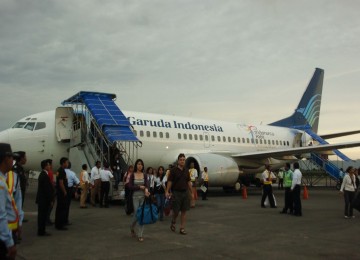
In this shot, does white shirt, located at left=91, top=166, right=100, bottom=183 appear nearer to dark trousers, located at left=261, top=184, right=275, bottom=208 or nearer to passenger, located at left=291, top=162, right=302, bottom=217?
dark trousers, located at left=261, top=184, right=275, bottom=208

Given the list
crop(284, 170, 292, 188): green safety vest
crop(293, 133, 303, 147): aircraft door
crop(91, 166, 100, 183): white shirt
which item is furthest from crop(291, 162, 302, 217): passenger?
crop(293, 133, 303, 147): aircraft door

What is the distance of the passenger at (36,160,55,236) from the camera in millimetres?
7816

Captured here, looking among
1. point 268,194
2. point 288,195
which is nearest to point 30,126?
point 268,194

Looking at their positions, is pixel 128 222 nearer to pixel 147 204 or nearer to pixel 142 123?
pixel 147 204

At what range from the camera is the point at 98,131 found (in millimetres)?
14547

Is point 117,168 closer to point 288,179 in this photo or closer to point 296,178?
point 288,179

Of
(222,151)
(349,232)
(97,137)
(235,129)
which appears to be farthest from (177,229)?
(235,129)

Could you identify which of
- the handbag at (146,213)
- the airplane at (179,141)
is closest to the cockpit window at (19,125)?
the airplane at (179,141)

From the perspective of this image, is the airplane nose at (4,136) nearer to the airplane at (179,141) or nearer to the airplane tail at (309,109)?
the airplane at (179,141)

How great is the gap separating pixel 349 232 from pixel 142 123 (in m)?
10.9

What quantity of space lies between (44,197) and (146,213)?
7.90ft

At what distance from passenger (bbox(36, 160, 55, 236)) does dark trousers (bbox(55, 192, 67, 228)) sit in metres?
0.38

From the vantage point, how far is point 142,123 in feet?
56.6

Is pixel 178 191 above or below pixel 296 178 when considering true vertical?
below
